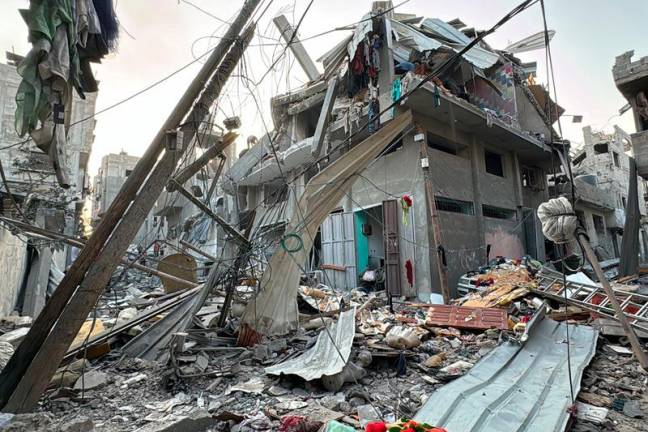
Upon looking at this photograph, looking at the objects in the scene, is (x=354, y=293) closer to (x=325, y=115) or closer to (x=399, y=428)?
(x=325, y=115)

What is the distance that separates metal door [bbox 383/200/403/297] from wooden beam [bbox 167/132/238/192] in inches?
258

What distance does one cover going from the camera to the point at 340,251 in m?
11.6

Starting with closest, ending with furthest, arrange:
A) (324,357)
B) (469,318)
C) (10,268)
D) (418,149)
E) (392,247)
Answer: (324,357)
(469,318)
(10,268)
(392,247)
(418,149)

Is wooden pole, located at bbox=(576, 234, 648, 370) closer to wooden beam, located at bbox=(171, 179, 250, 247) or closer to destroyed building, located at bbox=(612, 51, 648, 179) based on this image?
wooden beam, located at bbox=(171, 179, 250, 247)

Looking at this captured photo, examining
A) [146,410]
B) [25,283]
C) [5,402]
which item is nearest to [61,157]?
[5,402]

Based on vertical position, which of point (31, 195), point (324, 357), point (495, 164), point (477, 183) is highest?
point (495, 164)

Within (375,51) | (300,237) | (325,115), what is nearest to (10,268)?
(300,237)

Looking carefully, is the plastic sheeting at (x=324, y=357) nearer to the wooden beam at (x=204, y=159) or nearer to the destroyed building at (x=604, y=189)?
the wooden beam at (x=204, y=159)

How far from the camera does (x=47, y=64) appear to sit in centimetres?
290

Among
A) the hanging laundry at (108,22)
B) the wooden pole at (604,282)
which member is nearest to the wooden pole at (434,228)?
the wooden pole at (604,282)

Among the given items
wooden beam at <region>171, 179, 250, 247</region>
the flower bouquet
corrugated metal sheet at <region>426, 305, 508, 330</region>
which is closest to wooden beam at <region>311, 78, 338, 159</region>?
wooden beam at <region>171, 179, 250, 247</region>

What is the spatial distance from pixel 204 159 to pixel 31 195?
9364 mm

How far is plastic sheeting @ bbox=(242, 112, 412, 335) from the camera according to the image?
5.78m

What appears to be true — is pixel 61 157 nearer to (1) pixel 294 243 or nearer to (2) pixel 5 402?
(2) pixel 5 402
